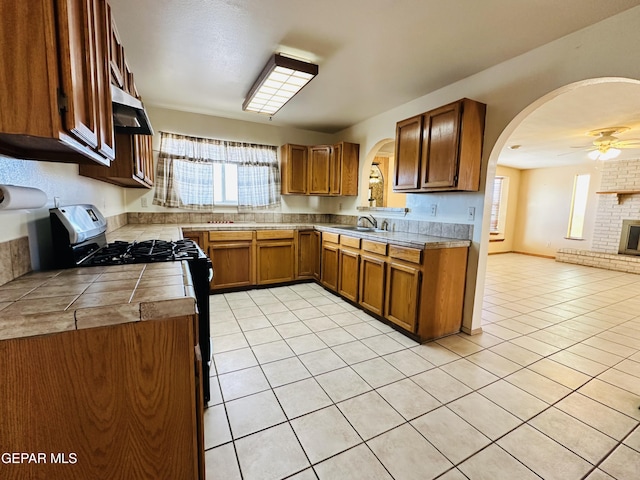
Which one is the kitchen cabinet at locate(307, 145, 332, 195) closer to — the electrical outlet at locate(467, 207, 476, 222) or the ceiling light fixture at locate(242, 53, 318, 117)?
the ceiling light fixture at locate(242, 53, 318, 117)

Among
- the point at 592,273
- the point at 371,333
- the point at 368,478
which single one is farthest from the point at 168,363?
the point at 592,273

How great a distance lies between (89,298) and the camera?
89 centimetres

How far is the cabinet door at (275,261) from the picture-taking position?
3.88 metres

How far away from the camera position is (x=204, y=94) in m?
3.18

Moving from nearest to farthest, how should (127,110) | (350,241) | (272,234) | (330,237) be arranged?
(127,110) → (350,241) → (330,237) → (272,234)

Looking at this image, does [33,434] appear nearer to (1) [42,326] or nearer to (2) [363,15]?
(1) [42,326]

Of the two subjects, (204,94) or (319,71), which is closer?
(319,71)

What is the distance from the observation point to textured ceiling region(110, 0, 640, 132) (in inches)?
67.4

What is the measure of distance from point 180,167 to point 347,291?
2808mm

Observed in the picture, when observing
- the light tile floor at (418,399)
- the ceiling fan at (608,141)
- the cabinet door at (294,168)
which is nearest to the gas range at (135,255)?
the light tile floor at (418,399)

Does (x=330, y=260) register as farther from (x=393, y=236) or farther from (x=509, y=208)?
(x=509, y=208)

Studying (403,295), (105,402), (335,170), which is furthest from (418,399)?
(335,170)

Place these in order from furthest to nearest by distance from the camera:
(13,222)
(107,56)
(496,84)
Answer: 1. (496,84)
2. (107,56)
3. (13,222)

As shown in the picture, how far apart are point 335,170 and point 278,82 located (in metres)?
1.75
